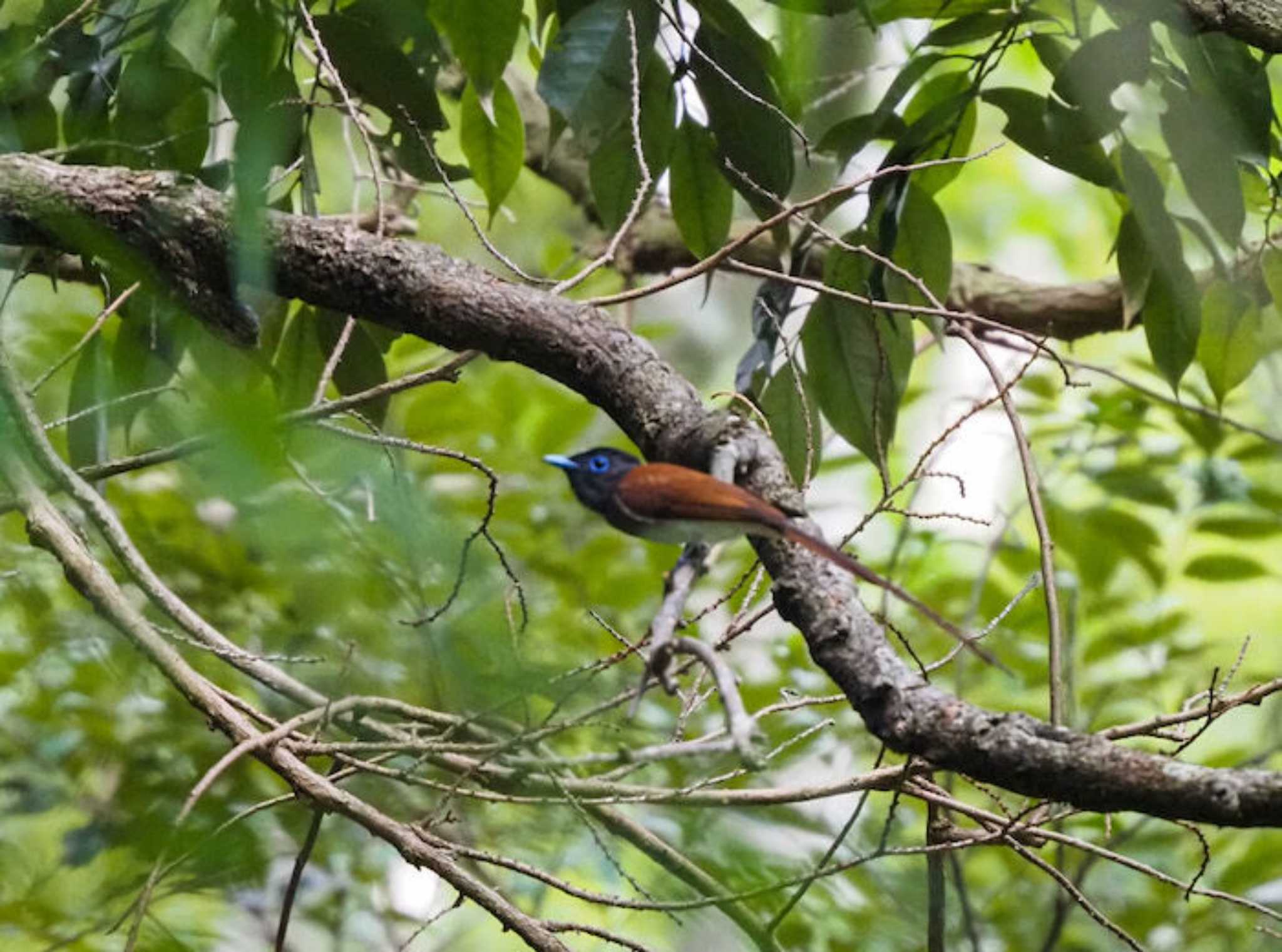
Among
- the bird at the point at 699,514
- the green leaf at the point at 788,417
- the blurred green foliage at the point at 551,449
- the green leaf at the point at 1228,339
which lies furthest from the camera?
the green leaf at the point at 1228,339

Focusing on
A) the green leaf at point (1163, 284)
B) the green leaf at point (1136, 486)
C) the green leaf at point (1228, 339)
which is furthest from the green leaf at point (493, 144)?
the green leaf at point (1136, 486)

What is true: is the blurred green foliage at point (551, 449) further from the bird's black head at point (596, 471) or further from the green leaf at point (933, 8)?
the bird's black head at point (596, 471)

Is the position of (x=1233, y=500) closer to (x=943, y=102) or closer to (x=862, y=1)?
(x=943, y=102)

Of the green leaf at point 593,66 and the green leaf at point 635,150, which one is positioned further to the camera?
the green leaf at point 635,150

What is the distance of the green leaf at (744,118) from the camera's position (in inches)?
60.1

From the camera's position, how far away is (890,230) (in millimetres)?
1592

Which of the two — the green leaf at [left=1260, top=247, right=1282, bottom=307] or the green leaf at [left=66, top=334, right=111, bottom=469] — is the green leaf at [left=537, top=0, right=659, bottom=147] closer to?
the green leaf at [left=66, top=334, right=111, bottom=469]

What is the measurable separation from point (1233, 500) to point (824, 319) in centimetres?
136

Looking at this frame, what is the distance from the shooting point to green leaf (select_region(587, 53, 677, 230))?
1.60 metres

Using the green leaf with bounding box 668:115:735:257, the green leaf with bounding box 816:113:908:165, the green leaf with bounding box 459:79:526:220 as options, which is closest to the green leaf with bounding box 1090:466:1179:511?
the green leaf with bounding box 816:113:908:165

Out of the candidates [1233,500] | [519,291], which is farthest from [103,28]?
[1233,500]

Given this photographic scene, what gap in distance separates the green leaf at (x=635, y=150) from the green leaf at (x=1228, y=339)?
752mm

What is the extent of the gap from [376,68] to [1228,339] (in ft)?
3.68

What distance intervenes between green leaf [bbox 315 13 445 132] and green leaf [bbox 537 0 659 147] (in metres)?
0.19
